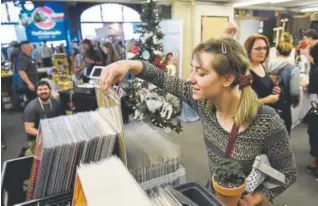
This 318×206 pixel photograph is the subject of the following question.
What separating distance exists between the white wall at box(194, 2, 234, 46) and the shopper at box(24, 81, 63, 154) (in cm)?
354

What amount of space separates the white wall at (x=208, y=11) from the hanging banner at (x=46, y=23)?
17.3 feet

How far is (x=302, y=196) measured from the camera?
2.72 m

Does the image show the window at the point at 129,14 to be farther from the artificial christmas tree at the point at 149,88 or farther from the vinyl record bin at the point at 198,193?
the vinyl record bin at the point at 198,193

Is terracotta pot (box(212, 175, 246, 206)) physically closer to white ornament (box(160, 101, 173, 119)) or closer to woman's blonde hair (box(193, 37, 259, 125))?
woman's blonde hair (box(193, 37, 259, 125))

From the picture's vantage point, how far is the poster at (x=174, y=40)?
5.05 metres

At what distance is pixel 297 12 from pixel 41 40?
10114mm

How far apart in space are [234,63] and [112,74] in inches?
16.4

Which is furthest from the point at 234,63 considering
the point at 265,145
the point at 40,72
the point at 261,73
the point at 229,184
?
the point at 40,72

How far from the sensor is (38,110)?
2904 mm

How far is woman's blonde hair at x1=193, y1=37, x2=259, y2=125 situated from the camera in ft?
2.78

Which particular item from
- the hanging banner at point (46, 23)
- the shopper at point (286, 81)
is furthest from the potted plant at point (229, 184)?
the hanging banner at point (46, 23)

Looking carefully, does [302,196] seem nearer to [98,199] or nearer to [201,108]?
[201,108]

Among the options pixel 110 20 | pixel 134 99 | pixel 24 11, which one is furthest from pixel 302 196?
pixel 110 20

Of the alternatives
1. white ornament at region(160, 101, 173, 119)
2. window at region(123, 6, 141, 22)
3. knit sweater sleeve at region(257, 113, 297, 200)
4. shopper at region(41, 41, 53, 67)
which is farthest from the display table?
knit sweater sleeve at region(257, 113, 297, 200)
